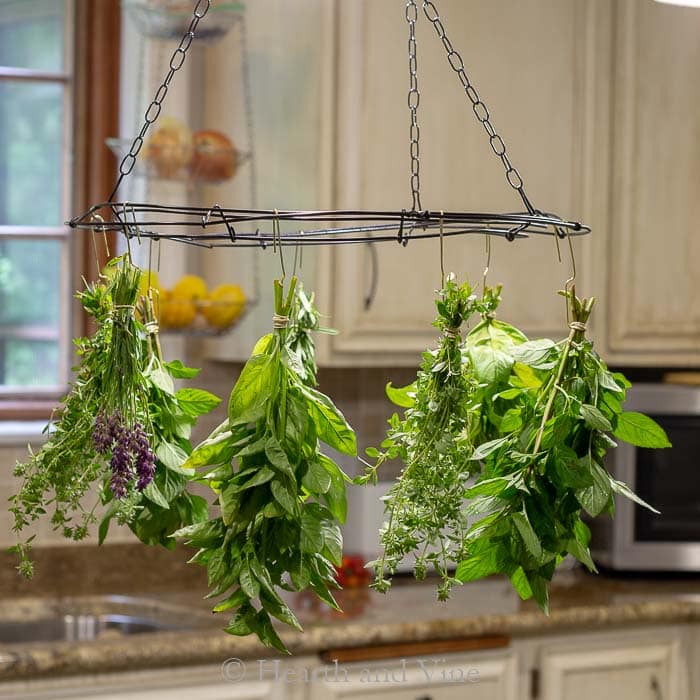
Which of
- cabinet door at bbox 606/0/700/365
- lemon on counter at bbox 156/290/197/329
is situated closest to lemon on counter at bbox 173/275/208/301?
lemon on counter at bbox 156/290/197/329

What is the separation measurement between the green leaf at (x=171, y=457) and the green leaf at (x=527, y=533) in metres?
0.27

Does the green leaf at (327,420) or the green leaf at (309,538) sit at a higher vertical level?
the green leaf at (327,420)

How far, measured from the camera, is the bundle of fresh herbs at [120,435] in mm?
865

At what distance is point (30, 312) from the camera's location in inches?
107

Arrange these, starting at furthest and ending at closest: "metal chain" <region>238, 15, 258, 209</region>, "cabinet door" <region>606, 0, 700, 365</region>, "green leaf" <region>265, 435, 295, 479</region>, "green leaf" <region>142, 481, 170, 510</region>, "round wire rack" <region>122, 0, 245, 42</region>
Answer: "cabinet door" <region>606, 0, 700, 365</region>, "metal chain" <region>238, 15, 258, 209</region>, "round wire rack" <region>122, 0, 245, 42</region>, "green leaf" <region>142, 481, 170, 510</region>, "green leaf" <region>265, 435, 295, 479</region>

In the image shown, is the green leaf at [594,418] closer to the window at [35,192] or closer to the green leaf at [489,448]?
the green leaf at [489,448]

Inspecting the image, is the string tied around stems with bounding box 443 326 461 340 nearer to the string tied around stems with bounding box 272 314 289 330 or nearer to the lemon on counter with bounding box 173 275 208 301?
the string tied around stems with bounding box 272 314 289 330

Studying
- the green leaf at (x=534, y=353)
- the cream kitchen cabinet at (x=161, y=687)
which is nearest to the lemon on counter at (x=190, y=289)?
the cream kitchen cabinet at (x=161, y=687)

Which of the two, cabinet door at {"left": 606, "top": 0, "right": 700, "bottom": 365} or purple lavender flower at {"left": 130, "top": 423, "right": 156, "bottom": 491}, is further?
cabinet door at {"left": 606, "top": 0, "right": 700, "bottom": 365}

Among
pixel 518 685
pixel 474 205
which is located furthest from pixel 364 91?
pixel 518 685

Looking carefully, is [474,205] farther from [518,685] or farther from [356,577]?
[518,685]

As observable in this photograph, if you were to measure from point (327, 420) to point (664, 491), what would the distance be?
1911 millimetres

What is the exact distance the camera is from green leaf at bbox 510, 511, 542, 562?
0.84 metres

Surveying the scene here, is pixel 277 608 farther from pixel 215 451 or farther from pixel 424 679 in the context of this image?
pixel 424 679
